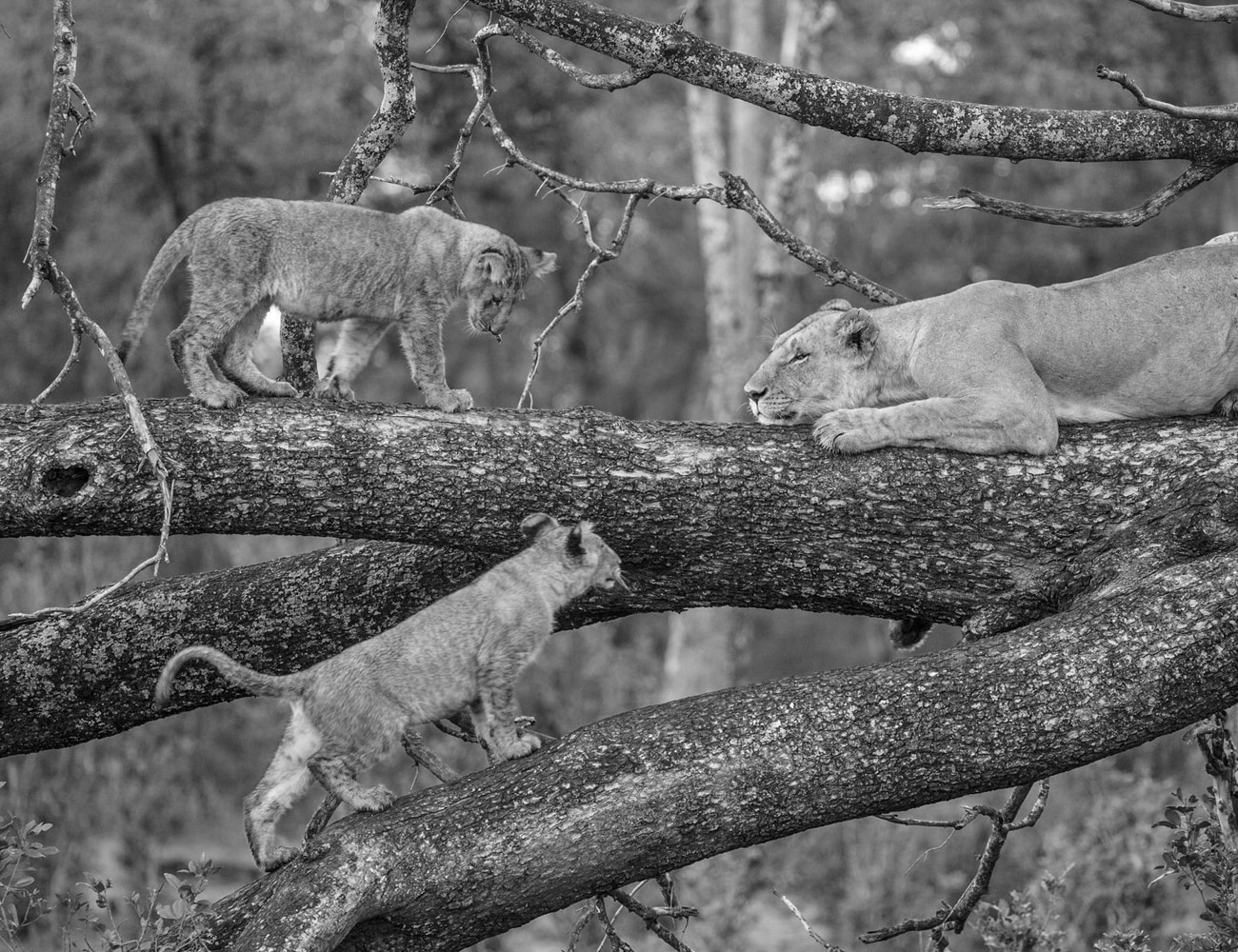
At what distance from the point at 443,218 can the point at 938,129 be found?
212 cm

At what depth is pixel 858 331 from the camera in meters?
5.62

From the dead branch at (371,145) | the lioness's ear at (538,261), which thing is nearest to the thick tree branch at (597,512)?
the dead branch at (371,145)

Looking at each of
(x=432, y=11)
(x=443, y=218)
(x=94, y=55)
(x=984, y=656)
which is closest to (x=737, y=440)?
(x=984, y=656)

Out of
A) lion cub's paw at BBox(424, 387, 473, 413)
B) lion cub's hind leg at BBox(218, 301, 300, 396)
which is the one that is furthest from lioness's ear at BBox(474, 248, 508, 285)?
lion cub's hind leg at BBox(218, 301, 300, 396)

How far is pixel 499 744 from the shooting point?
168 inches

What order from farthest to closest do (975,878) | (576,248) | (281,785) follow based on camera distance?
(576,248) < (975,878) < (281,785)

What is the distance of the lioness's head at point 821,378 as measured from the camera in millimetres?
5668

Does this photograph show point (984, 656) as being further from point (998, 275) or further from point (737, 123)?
point (998, 275)

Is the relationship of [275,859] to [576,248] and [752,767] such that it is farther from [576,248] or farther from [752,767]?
[576,248]

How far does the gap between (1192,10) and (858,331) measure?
163 cm

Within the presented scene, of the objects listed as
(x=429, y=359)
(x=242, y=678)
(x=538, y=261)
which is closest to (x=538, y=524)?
(x=242, y=678)

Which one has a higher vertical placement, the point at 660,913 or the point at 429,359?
the point at 429,359

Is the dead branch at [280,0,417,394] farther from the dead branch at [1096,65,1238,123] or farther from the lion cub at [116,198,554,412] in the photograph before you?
the dead branch at [1096,65,1238,123]

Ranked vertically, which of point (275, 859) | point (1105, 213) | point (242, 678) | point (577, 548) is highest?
point (1105, 213)
